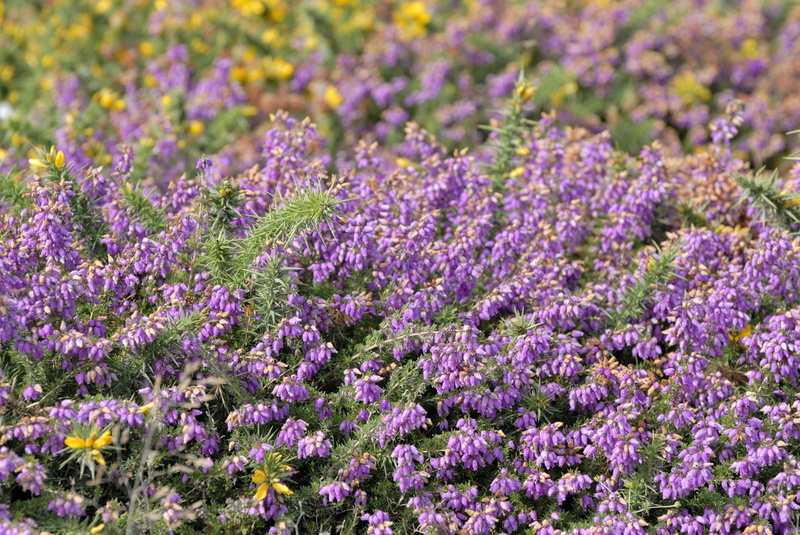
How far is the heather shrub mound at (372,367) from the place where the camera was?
3.21m

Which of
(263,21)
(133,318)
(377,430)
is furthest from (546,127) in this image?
(263,21)

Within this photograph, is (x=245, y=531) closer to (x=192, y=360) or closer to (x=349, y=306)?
(x=192, y=360)

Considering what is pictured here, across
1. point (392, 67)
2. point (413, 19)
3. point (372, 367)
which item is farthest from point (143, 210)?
point (413, 19)

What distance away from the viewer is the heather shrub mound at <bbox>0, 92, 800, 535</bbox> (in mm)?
3211

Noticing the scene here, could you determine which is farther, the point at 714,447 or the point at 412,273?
the point at 412,273

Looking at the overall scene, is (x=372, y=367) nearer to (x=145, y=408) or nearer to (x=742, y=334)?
(x=145, y=408)

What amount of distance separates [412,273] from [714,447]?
1493mm

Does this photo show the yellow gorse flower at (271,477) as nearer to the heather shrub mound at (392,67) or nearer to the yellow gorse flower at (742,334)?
the yellow gorse flower at (742,334)

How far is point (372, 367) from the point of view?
11.7 ft

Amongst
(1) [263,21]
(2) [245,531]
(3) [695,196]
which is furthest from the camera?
(1) [263,21]

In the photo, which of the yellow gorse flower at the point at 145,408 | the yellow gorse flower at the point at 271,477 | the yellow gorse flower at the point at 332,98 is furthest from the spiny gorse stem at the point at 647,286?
the yellow gorse flower at the point at 332,98

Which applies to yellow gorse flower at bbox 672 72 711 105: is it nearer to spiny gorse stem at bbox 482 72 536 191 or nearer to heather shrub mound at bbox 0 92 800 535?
spiny gorse stem at bbox 482 72 536 191

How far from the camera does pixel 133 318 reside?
10.9ft

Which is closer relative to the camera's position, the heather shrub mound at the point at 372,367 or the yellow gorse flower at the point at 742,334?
the heather shrub mound at the point at 372,367
